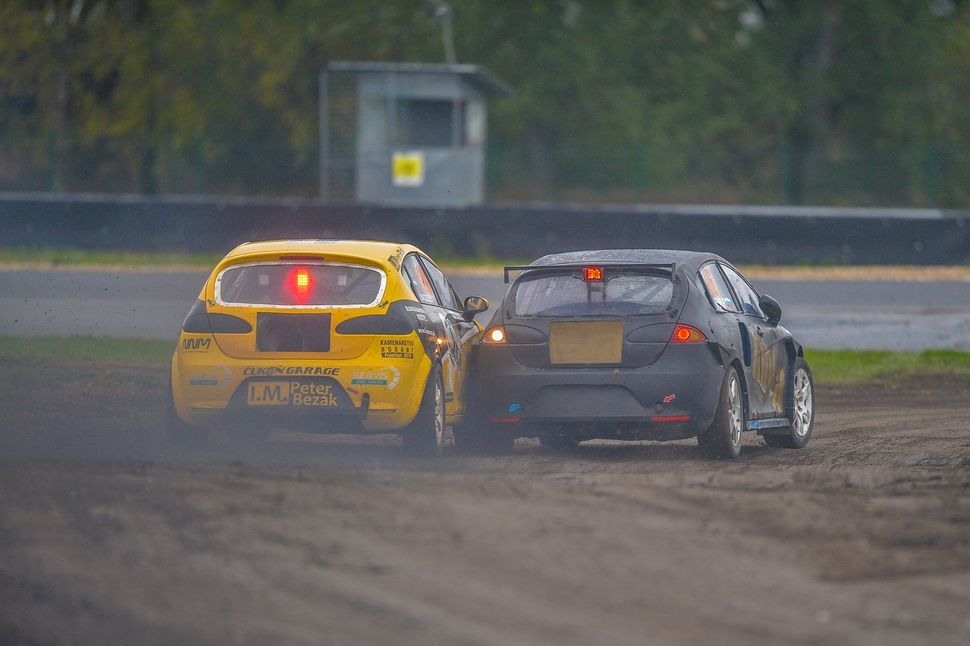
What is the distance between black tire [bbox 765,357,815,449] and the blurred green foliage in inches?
1292

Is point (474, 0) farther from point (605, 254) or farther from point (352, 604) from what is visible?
point (352, 604)

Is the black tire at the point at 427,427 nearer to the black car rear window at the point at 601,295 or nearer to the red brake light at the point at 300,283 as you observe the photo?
the black car rear window at the point at 601,295

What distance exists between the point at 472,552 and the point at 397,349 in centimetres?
358

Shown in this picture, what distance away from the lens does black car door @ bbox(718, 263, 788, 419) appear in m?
11.1

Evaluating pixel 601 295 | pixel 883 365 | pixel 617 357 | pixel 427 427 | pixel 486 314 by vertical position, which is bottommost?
pixel 883 365

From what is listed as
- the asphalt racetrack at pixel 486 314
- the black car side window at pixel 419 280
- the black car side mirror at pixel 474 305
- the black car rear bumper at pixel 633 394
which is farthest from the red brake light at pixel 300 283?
the asphalt racetrack at pixel 486 314

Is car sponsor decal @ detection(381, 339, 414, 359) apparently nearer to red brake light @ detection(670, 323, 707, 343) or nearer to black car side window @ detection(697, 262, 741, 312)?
red brake light @ detection(670, 323, 707, 343)

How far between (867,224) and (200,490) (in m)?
19.0

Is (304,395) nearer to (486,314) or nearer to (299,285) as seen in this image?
(299,285)

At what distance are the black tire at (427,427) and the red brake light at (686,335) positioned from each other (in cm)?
155

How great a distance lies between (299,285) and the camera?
1038 centimetres

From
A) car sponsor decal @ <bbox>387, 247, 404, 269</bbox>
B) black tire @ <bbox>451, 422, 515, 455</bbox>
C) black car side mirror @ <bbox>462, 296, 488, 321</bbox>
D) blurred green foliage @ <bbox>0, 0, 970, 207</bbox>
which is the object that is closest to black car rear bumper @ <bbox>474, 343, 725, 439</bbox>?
black tire @ <bbox>451, 422, 515, 455</bbox>

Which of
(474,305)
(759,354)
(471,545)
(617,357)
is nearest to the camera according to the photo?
(471,545)

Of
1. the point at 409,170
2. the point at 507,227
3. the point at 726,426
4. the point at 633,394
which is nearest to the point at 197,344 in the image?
the point at 633,394
